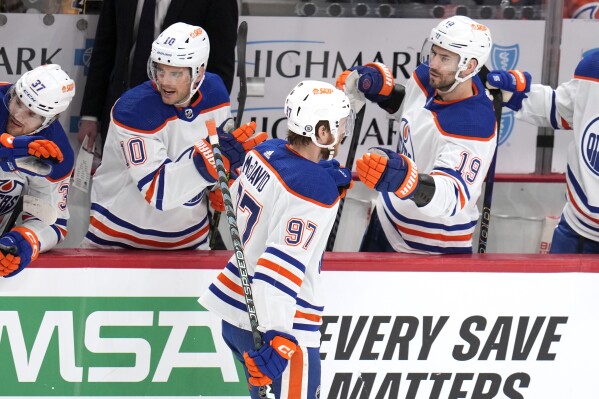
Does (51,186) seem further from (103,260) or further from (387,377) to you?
(387,377)

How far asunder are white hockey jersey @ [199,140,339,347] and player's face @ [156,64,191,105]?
0.57 meters

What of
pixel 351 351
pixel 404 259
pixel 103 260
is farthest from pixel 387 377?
pixel 103 260

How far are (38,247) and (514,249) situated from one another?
103 inches

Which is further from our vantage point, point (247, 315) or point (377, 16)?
point (377, 16)

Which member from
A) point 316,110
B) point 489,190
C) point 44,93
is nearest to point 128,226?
point 44,93

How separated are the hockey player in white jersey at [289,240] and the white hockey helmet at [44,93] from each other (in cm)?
75

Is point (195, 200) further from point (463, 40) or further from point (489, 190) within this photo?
point (489, 190)

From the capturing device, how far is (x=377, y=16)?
18.1 feet

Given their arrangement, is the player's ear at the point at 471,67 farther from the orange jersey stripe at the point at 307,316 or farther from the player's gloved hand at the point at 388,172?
the orange jersey stripe at the point at 307,316

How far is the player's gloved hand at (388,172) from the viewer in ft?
12.3

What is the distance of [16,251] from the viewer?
3.74 meters

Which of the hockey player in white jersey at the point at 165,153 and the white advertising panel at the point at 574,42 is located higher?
the white advertising panel at the point at 574,42

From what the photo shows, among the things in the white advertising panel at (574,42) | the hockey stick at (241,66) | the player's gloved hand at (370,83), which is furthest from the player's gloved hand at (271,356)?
the white advertising panel at (574,42)

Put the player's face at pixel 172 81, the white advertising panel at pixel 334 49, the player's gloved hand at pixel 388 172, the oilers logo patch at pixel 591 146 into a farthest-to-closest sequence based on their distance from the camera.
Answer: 1. the white advertising panel at pixel 334 49
2. the oilers logo patch at pixel 591 146
3. the player's face at pixel 172 81
4. the player's gloved hand at pixel 388 172
